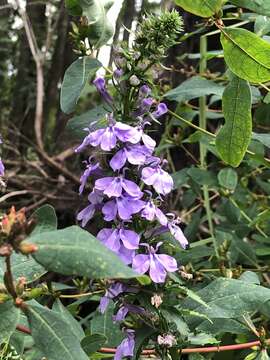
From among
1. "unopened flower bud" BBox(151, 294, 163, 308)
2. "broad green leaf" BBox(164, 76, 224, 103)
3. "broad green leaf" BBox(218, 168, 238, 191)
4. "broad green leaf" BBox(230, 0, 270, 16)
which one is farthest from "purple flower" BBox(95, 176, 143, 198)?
"broad green leaf" BBox(218, 168, 238, 191)

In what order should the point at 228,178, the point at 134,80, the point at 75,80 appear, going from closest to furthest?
the point at 134,80 → the point at 75,80 → the point at 228,178

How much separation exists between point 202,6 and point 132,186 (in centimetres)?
30

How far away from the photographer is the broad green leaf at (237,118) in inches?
36.9

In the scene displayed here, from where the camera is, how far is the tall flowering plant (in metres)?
0.75

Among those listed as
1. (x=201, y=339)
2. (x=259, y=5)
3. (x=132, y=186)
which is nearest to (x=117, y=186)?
(x=132, y=186)

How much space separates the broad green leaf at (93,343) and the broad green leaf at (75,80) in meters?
0.32

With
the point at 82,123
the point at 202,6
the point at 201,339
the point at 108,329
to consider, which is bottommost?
the point at 108,329

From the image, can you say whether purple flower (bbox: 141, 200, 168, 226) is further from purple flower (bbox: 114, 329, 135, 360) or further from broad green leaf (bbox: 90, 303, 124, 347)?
broad green leaf (bbox: 90, 303, 124, 347)

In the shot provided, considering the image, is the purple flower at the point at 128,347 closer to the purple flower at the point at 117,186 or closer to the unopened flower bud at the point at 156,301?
the unopened flower bud at the point at 156,301

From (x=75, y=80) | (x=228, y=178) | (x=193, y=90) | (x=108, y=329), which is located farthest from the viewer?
(x=228, y=178)

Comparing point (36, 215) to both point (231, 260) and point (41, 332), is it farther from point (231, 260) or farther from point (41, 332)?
point (231, 260)

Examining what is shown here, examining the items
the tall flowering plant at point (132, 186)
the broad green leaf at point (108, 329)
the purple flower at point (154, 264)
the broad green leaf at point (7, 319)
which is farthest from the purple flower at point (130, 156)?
the broad green leaf at point (108, 329)

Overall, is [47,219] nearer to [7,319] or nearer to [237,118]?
[7,319]

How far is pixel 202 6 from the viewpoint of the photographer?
0.88 metres
